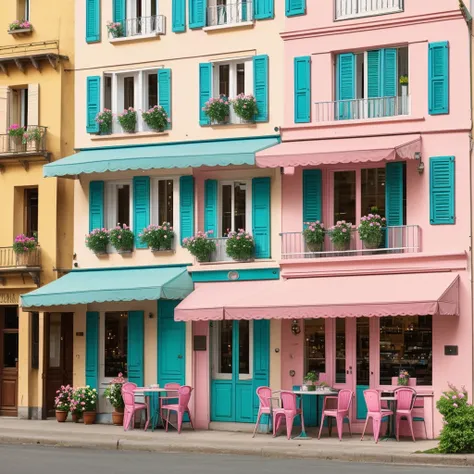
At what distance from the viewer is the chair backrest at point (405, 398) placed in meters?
26.0

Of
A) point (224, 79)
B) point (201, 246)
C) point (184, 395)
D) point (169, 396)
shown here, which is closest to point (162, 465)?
point (184, 395)

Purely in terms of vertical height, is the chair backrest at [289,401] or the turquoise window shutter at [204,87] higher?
the turquoise window shutter at [204,87]

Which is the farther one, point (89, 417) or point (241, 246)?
point (89, 417)

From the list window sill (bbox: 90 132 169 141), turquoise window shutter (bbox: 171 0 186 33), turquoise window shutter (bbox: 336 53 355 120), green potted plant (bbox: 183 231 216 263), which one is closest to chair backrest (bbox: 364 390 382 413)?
green potted plant (bbox: 183 231 216 263)

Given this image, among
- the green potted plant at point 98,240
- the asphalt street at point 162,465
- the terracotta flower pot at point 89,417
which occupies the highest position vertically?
the green potted plant at point 98,240

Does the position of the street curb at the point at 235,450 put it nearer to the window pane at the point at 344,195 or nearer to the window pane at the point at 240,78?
the window pane at the point at 344,195

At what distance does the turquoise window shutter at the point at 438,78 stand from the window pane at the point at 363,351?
4982mm

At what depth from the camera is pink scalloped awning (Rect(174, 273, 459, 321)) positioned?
2558cm

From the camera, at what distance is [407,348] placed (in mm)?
27375

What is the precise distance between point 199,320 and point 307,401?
307 cm

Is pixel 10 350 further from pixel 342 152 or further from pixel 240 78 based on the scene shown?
pixel 342 152

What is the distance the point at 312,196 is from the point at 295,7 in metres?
4.50

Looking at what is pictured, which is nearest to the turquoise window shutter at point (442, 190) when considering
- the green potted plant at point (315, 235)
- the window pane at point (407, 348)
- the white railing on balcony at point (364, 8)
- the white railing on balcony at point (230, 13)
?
the window pane at point (407, 348)

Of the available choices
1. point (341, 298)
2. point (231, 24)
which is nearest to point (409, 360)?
point (341, 298)
